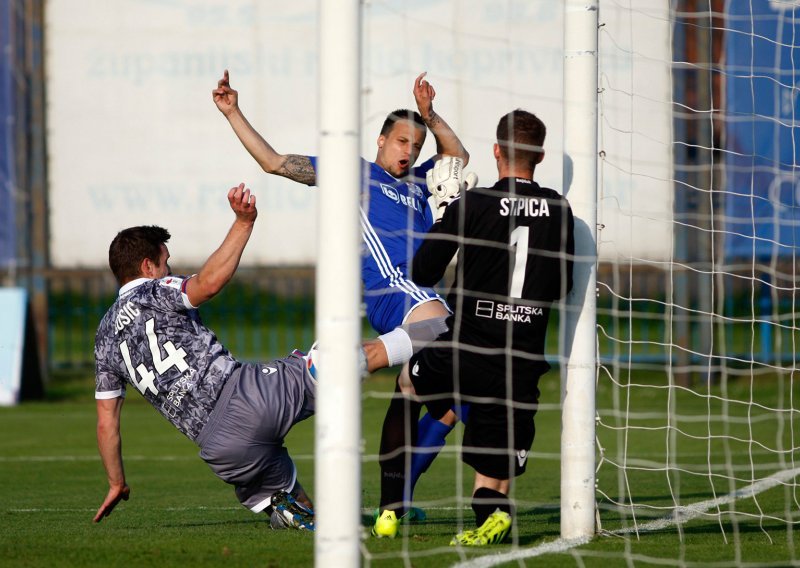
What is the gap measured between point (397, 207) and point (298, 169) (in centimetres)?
63

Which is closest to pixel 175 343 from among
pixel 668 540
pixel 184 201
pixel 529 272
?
pixel 529 272

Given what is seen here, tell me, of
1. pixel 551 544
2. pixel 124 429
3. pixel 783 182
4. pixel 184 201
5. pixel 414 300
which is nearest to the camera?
pixel 551 544

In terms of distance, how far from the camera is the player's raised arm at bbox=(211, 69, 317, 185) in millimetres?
6020

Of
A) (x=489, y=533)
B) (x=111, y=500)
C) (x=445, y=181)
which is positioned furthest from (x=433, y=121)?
(x=111, y=500)

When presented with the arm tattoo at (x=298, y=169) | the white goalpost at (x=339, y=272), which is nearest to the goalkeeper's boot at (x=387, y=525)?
the white goalpost at (x=339, y=272)

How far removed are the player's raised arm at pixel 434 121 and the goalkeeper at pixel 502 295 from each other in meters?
0.71

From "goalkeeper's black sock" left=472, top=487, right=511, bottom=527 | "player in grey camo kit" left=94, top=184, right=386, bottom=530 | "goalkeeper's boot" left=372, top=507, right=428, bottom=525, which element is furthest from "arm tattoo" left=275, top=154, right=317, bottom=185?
"goalkeeper's black sock" left=472, top=487, right=511, bottom=527

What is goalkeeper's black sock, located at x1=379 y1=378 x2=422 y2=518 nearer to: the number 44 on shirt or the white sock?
the white sock

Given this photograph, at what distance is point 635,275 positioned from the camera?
1645 centimetres

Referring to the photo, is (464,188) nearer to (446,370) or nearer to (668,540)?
(446,370)

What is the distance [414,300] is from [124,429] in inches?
247

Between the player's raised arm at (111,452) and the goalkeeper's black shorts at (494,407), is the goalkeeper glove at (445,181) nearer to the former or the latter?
the goalkeeper's black shorts at (494,407)

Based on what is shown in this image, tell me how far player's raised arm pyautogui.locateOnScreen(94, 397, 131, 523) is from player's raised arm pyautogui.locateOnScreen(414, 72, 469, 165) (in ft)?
7.22

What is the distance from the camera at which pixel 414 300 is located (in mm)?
6531
